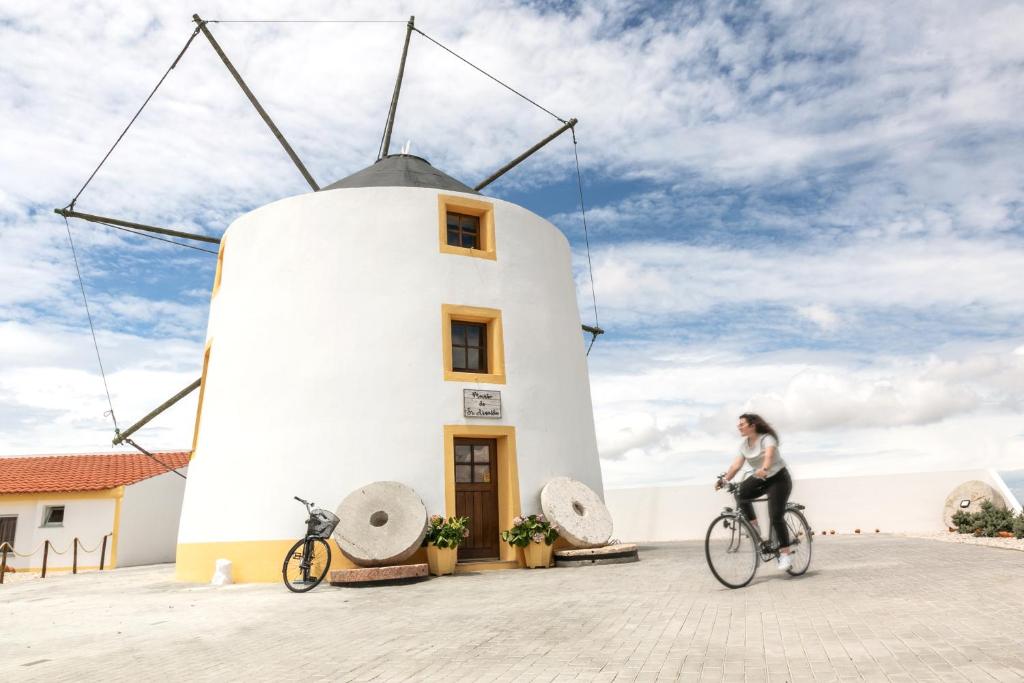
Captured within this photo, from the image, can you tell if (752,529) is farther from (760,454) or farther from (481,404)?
(481,404)

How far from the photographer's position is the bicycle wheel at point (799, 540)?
830 cm

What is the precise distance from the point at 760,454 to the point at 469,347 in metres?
7.30

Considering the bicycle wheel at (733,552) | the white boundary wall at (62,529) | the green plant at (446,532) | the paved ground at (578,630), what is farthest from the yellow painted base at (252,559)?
the white boundary wall at (62,529)

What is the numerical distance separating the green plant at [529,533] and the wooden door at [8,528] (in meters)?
18.6

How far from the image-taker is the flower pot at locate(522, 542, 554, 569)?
499 inches

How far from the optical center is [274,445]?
506 inches

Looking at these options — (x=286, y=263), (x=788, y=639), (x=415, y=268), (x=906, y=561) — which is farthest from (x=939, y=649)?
(x=286, y=263)

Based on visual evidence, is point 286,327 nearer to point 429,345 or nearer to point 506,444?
point 429,345

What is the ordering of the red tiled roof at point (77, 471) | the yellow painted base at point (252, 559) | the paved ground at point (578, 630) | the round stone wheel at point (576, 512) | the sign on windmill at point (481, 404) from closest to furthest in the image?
the paved ground at point (578, 630) < the yellow painted base at point (252, 559) < the round stone wheel at point (576, 512) < the sign on windmill at point (481, 404) < the red tiled roof at point (77, 471)

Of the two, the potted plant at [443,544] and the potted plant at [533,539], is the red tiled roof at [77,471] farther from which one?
the potted plant at [533,539]

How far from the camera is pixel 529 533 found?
12.7m

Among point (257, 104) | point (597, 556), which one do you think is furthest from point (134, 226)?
point (597, 556)

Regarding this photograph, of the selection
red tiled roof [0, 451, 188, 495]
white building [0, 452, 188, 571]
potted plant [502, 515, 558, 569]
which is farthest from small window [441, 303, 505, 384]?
red tiled roof [0, 451, 188, 495]

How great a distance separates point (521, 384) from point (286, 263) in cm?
501
